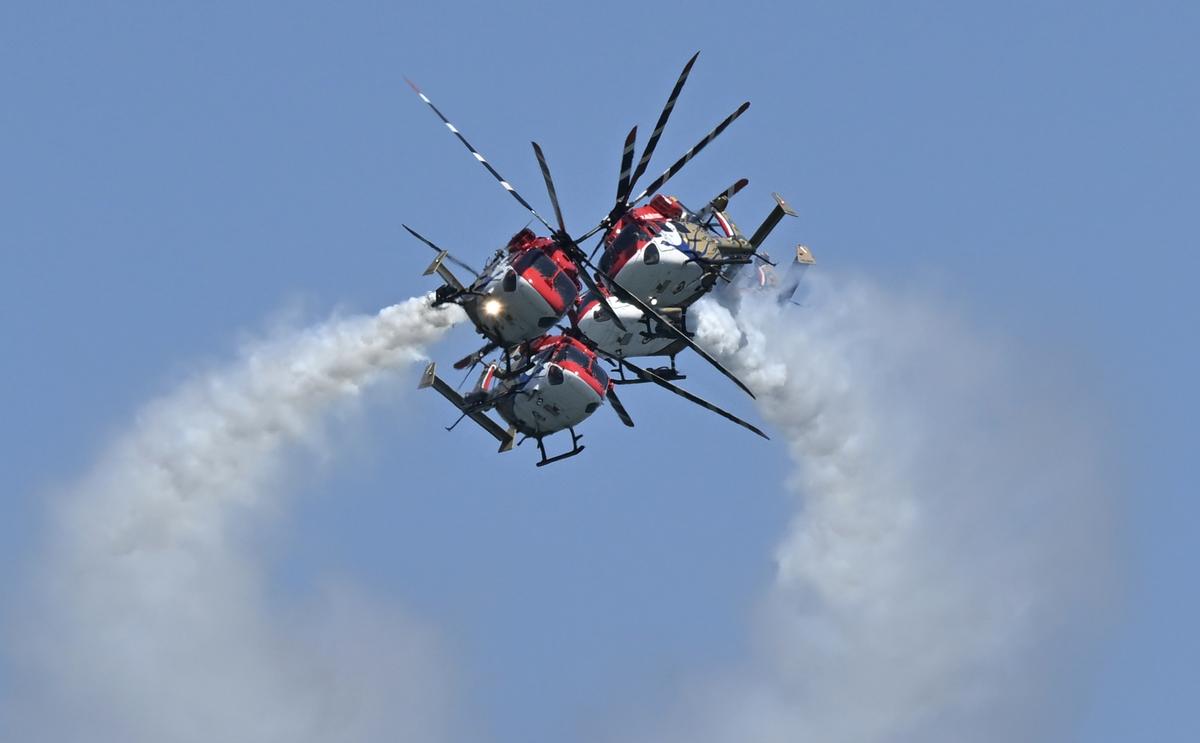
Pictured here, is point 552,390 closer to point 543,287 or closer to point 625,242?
point 543,287

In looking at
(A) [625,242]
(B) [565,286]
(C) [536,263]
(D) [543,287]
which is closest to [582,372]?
(B) [565,286]

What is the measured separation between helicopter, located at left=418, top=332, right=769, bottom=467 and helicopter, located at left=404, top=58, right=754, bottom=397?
4.26ft

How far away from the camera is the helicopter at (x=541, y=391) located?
4003 inches

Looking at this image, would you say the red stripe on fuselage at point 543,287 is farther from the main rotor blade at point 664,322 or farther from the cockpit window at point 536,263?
the main rotor blade at point 664,322

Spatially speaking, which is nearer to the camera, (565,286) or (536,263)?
(536,263)

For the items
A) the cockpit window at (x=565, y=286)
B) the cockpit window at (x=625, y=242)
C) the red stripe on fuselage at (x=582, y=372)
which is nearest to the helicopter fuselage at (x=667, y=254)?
the cockpit window at (x=625, y=242)

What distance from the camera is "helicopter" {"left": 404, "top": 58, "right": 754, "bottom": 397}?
100 metres

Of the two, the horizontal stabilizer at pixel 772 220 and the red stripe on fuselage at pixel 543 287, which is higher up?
the horizontal stabilizer at pixel 772 220

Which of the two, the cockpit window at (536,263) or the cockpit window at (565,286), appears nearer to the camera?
the cockpit window at (536,263)

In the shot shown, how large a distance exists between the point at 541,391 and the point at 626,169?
29.2ft

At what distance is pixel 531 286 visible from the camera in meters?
100

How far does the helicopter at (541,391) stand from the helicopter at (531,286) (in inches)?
51.1

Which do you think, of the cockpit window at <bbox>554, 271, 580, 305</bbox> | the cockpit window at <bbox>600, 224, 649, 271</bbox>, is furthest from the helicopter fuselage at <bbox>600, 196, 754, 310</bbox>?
the cockpit window at <bbox>554, 271, 580, 305</bbox>

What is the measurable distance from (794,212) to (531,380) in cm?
1271
